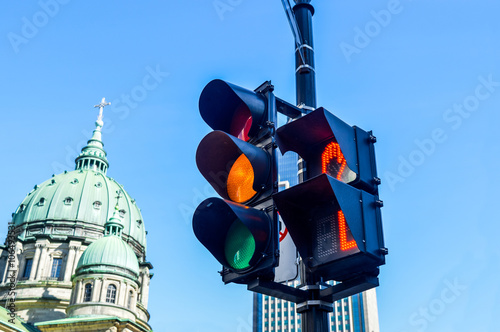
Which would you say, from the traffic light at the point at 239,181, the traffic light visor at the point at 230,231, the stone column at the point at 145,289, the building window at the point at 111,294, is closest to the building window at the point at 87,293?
the building window at the point at 111,294

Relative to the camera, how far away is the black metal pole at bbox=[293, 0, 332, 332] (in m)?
7.48

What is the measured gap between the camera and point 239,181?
8.20 meters

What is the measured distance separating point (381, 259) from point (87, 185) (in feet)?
273

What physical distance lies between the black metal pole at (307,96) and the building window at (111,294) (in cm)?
5583

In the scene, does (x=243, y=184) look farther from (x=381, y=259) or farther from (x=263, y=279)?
(x=381, y=259)

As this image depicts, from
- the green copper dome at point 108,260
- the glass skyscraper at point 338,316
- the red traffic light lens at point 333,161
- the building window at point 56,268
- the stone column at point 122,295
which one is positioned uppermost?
the glass skyscraper at point 338,316

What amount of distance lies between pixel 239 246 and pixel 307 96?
2.70 meters

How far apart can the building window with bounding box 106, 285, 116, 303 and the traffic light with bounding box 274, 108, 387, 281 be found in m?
56.8

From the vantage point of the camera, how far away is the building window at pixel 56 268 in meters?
73.0

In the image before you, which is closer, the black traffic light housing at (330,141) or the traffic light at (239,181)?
the traffic light at (239,181)

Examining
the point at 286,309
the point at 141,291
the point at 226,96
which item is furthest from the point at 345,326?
the point at 226,96

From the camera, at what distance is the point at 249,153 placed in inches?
301

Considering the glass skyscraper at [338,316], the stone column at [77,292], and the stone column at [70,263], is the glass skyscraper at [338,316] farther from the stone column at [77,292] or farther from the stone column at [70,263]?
the stone column at [77,292]

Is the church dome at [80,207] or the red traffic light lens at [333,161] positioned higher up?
the church dome at [80,207]
